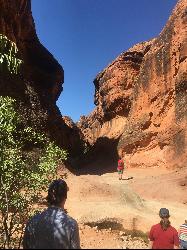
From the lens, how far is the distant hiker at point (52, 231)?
407 cm

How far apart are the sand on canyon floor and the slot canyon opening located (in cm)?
1831

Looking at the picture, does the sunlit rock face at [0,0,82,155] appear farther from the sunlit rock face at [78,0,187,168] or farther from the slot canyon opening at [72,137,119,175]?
the sunlit rock face at [78,0,187,168]

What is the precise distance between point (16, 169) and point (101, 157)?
44.5m

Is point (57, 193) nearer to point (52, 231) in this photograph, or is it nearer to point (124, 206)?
point (52, 231)

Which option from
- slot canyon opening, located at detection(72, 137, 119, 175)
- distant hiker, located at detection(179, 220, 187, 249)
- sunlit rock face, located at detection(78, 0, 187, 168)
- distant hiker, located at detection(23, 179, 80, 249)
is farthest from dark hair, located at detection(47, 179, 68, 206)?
slot canyon opening, located at detection(72, 137, 119, 175)

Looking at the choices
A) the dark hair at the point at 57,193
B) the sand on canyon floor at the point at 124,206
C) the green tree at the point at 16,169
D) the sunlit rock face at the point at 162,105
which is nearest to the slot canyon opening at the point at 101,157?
the sunlit rock face at the point at 162,105

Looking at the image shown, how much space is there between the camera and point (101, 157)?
179 ft

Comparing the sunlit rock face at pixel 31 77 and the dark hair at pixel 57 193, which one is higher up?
the sunlit rock face at pixel 31 77

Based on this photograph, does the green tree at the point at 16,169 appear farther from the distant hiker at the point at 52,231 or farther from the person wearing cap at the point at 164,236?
the distant hiker at the point at 52,231

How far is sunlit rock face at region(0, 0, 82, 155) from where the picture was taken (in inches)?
1244

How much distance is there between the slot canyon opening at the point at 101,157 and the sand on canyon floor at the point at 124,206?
18.3 meters

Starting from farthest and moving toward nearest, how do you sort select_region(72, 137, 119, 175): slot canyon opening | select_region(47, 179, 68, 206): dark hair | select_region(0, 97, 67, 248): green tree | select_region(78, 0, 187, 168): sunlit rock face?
select_region(72, 137, 119, 175): slot canyon opening → select_region(78, 0, 187, 168): sunlit rock face → select_region(0, 97, 67, 248): green tree → select_region(47, 179, 68, 206): dark hair

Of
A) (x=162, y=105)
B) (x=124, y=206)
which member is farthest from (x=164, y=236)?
(x=162, y=105)

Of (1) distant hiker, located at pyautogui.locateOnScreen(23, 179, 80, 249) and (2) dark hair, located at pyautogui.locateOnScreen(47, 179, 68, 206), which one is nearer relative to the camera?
(1) distant hiker, located at pyautogui.locateOnScreen(23, 179, 80, 249)
